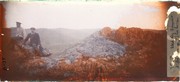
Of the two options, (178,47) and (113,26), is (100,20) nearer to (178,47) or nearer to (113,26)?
(113,26)

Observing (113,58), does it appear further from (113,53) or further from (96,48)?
(96,48)

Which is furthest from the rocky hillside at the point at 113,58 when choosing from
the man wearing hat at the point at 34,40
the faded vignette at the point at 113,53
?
the man wearing hat at the point at 34,40

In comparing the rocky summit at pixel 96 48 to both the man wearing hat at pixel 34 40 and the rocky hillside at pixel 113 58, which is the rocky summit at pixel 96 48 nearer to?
the rocky hillside at pixel 113 58

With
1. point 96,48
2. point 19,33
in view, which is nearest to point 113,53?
point 96,48

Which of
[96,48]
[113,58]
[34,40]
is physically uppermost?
[34,40]

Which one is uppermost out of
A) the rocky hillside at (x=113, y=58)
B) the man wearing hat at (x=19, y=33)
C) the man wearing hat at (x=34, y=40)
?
the man wearing hat at (x=19, y=33)

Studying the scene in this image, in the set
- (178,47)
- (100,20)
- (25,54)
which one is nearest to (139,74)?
(178,47)

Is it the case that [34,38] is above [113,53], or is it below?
above

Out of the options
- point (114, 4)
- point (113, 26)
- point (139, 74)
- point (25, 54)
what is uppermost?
point (114, 4)

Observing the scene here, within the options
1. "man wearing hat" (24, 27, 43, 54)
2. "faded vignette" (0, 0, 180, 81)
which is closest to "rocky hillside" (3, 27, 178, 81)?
"faded vignette" (0, 0, 180, 81)
